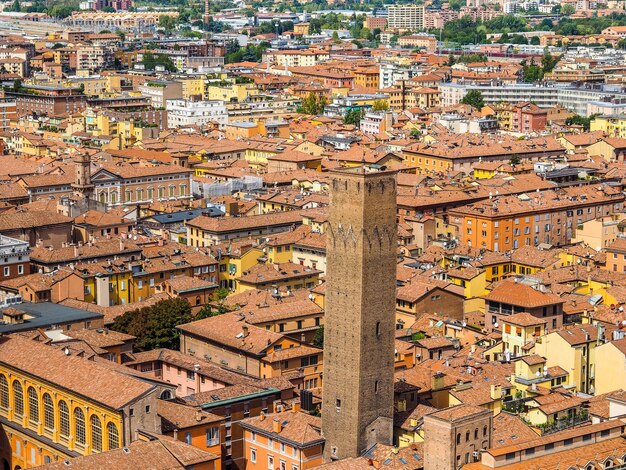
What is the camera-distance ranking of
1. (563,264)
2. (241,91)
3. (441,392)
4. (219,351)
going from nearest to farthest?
(441,392) → (219,351) → (563,264) → (241,91)

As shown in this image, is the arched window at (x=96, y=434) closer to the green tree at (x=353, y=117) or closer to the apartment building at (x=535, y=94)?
the green tree at (x=353, y=117)

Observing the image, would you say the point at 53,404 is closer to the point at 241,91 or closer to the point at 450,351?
the point at 450,351

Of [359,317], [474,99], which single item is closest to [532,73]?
[474,99]

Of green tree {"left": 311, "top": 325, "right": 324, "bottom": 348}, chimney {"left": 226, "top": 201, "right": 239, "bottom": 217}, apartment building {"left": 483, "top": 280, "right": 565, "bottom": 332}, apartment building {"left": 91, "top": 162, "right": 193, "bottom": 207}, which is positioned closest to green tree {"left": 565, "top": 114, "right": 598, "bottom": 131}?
apartment building {"left": 91, "top": 162, "right": 193, "bottom": 207}

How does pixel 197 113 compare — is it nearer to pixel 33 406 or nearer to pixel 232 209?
pixel 232 209

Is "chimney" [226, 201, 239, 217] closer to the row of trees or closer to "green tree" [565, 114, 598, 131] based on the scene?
the row of trees

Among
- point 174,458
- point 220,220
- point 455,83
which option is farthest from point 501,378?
point 455,83

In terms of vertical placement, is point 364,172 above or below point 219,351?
above
